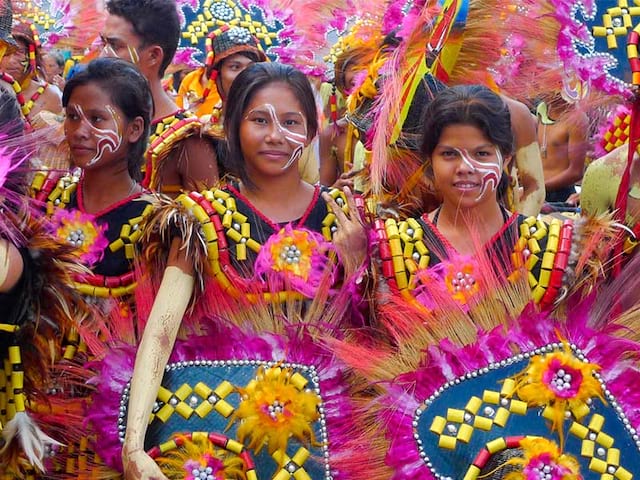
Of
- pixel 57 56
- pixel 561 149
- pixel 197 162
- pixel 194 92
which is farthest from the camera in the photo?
pixel 57 56

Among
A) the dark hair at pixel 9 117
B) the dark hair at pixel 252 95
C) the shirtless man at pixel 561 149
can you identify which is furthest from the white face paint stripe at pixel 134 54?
the shirtless man at pixel 561 149

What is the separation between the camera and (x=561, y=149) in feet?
16.8

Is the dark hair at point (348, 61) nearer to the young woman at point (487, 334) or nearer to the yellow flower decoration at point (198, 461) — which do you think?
the young woman at point (487, 334)

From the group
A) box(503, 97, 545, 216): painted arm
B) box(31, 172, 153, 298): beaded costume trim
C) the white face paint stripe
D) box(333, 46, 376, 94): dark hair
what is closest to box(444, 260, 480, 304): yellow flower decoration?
box(31, 172, 153, 298): beaded costume trim

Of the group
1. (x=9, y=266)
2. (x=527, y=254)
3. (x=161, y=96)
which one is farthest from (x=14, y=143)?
(x=161, y=96)

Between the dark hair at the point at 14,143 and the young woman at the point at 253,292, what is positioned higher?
the dark hair at the point at 14,143

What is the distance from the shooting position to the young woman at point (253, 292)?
287cm

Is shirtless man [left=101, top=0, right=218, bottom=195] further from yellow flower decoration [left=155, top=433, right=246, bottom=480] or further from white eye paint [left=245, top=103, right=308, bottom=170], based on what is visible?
yellow flower decoration [left=155, top=433, right=246, bottom=480]

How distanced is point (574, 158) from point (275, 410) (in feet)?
8.80

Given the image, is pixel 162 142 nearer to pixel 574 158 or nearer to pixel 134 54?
pixel 134 54

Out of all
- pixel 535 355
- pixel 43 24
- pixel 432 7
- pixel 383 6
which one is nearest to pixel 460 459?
pixel 535 355

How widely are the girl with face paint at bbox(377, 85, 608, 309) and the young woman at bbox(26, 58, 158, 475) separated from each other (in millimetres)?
740

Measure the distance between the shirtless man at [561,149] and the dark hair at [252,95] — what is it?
103 cm

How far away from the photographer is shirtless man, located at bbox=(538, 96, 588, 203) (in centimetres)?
426
